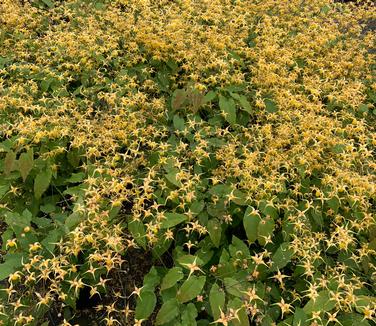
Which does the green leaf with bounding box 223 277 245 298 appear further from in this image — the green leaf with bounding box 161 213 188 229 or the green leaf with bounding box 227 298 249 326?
the green leaf with bounding box 161 213 188 229

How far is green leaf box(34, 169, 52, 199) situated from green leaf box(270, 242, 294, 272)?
4.09 feet

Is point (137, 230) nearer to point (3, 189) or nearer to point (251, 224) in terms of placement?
point (251, 224)

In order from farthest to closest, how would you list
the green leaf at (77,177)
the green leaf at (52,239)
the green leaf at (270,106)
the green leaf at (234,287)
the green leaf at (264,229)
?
the green leaf at (270,106) < the green leaf at (77,177) < the green leaf at (264,229) < the green leaf at (52,239) < the green leaf at (234,287)

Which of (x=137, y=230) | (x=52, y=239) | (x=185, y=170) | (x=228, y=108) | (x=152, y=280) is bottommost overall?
(x=152, y=280)

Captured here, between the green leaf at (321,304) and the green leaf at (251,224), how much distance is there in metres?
0.41

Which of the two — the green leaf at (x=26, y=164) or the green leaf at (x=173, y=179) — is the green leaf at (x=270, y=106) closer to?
the green leaf at (x=173, y=179)

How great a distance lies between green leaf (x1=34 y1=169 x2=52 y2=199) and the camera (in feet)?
7.44

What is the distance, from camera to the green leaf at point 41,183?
89.3 inches

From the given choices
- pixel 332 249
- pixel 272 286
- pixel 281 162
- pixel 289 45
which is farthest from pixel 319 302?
pixel 289 45

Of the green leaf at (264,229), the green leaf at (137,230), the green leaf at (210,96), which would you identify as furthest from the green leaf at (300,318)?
the green leaf at (210,96)

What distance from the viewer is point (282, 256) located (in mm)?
2018

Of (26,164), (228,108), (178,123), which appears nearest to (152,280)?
(26,164)

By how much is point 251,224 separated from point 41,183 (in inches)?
44.8

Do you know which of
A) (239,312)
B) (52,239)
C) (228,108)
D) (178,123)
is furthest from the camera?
(228,108)
